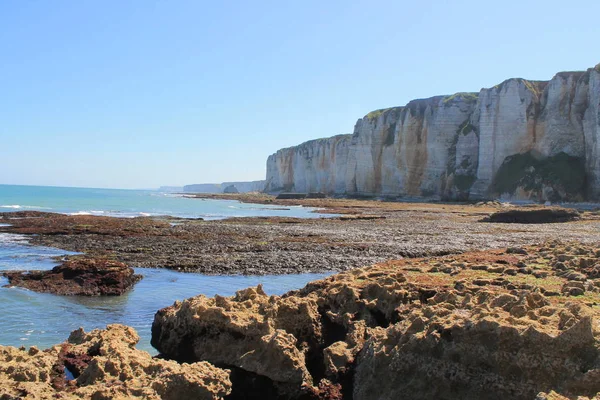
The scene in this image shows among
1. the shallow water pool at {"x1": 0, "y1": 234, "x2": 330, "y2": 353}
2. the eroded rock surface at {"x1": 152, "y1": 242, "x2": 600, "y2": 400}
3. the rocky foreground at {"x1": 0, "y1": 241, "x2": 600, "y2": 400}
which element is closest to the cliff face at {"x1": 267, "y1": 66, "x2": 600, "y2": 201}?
the shallow water pool at {"x1": 0, "y1": 234, "x2": 330, "y2": 353}

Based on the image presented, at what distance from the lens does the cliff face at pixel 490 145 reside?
62550 mm

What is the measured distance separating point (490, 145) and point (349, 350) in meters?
69.7

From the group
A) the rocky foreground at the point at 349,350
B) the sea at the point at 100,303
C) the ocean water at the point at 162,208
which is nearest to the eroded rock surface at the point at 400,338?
the rocky foreground at the point at 349,350

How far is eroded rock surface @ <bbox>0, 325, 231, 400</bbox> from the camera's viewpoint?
536cm

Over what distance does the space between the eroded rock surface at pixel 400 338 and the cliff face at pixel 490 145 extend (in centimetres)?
5770

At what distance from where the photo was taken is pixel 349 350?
730 cm

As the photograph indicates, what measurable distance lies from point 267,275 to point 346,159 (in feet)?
299

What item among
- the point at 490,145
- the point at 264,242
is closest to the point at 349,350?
the point at 264,242

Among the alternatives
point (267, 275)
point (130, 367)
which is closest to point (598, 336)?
point (130, 367)

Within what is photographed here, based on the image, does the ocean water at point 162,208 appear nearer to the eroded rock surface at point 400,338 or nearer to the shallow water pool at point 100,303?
the shallow water pool at point 100,303

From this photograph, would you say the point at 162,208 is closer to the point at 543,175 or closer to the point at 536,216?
the point at 536,216

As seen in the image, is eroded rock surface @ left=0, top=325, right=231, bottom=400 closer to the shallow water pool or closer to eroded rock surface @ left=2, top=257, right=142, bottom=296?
the shallow water pool

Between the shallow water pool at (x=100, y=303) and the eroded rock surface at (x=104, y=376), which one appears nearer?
the eroded rock surface at (x=104, y=376)

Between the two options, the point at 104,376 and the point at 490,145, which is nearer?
the point at 104,376
